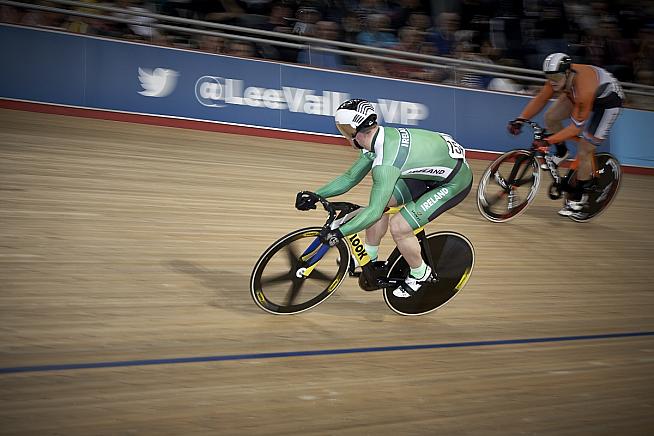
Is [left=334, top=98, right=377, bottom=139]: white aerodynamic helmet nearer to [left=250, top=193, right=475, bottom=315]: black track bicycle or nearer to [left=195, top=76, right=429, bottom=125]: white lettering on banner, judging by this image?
[left=250, top=193, right=475, bottom=315]: black track bicycle

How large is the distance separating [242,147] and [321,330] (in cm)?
419

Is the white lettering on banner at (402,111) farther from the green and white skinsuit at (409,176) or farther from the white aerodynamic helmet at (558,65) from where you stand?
the green and white skinsuit at (409,176)

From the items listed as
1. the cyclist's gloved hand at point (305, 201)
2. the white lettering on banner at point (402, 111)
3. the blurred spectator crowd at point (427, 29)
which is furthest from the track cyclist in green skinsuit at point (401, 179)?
the white lettering on banner at point (402, 111)

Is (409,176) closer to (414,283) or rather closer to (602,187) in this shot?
(414,283)

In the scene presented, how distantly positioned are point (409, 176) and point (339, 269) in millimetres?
639

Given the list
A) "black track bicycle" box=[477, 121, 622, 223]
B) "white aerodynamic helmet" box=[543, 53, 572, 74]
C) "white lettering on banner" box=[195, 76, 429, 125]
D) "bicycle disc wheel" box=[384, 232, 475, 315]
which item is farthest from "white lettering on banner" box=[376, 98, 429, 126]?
"bicycle disc wheel" box=[384, 232, 475, 315]

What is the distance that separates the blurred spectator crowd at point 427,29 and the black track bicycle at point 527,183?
303 centimetres

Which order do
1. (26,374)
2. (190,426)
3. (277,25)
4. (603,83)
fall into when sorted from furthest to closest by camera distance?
(277,25) → (603,83) → (26,374) → (190,426)

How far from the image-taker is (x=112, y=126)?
7660 millimetres

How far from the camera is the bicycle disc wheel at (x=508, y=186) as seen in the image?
6.44 m

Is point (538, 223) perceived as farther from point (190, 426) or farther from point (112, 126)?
point (190, 426)

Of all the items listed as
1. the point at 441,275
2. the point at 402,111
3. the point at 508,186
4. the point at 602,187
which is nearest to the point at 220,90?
the point at 402,111

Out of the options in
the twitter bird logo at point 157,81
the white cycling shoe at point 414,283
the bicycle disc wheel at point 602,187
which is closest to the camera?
the white cycling shoe at point 414,283

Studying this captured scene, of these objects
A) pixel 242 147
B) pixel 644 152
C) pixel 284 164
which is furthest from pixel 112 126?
pixel 644 152
